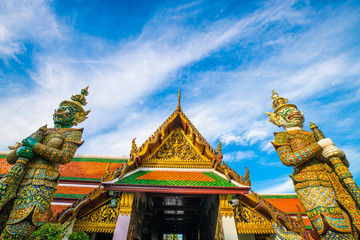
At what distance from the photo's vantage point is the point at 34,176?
13.4 feet

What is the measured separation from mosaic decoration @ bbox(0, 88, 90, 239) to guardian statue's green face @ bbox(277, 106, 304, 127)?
5.95 metres

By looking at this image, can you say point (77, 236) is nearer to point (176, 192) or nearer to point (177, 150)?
point (176, 192)

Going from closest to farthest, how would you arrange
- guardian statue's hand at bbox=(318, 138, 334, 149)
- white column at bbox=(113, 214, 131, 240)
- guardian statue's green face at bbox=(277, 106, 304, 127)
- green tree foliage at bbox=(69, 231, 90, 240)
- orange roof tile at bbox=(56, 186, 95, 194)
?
green tree foliage at bbox=(69, 231, 90, 240), white column at bbox=(113, 214, 131, 240), guardian statue's hand at bbox=(318, 138, 334, 149), guardian statue's green face at bbox=(277, 106, 304, 127), orange roof tile at bbox=(56, 186, 95, 194)

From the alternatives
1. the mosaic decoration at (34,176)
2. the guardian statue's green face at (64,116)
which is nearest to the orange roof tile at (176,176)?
the mosaic decoration at (34,176)

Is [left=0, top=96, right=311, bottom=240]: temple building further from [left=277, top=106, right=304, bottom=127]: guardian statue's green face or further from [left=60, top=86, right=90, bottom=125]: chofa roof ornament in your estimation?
[left=60, top=86, right=90, bottom=125]: chofa roof ornament

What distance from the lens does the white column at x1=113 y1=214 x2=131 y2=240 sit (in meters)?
3.72

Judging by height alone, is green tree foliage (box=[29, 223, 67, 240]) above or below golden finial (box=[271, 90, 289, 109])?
below

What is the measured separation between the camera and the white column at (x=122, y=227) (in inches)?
146

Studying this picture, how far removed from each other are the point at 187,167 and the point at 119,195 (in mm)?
2062

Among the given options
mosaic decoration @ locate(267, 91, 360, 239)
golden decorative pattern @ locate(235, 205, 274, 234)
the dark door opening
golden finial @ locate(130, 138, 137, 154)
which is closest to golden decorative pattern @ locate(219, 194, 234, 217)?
golden decorative pattern @ locate(235, 205, 274, 234)

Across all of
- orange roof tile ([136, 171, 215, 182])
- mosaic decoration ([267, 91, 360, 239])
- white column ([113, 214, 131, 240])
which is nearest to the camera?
mosaic decoration ([267, 91, 360, 239])

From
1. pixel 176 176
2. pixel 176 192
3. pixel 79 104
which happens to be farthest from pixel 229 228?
pixel 79 104

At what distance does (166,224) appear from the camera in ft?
31.2

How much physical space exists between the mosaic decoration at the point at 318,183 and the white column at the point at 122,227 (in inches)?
159
